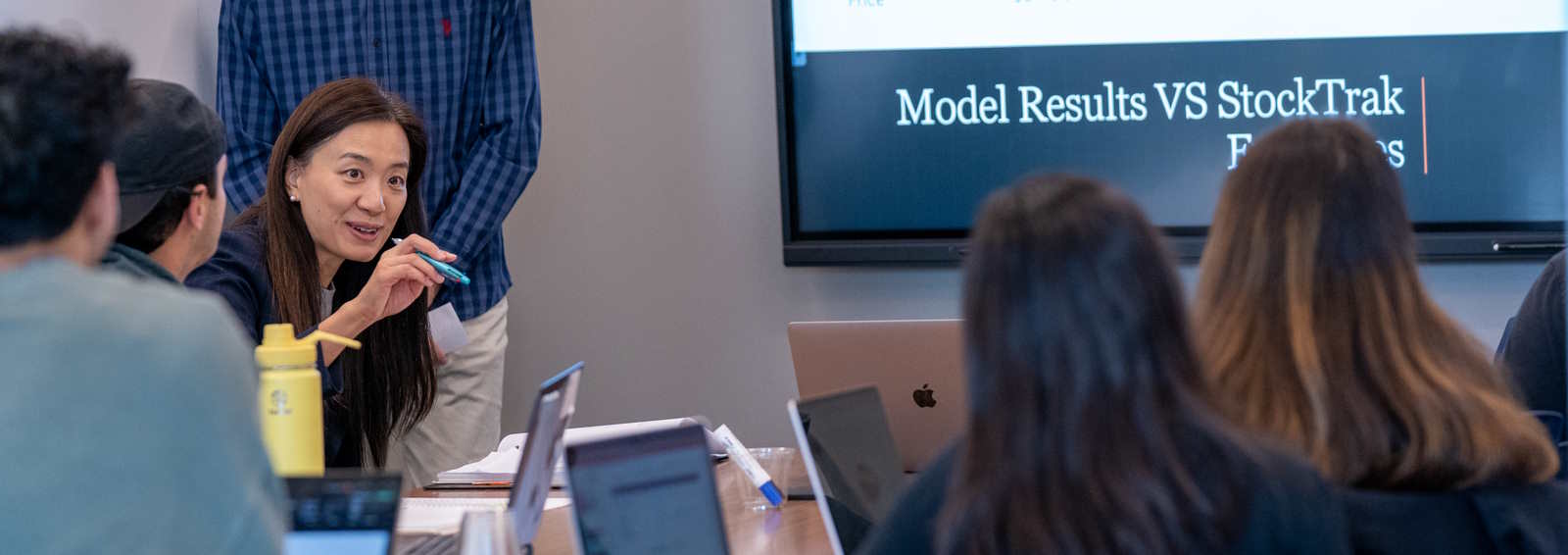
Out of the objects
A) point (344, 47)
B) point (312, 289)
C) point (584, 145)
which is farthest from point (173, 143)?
point (584, 145)

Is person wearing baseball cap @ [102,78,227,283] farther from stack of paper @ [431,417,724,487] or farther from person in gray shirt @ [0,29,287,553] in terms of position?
stack of paper @ [431,417,724,487]

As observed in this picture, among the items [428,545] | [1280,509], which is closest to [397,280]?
[428,545]

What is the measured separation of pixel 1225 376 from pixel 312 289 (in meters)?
1.84

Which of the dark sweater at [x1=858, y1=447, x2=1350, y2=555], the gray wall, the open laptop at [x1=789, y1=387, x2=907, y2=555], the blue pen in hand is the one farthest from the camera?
the gray wall

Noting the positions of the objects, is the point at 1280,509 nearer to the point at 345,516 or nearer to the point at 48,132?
the point at 345,516

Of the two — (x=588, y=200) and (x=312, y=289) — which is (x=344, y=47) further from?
(x=312, y=289)

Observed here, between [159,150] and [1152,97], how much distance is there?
260cm

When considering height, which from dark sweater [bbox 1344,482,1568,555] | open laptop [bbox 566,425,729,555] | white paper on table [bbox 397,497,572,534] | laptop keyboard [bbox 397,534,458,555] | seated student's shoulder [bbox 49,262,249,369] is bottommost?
white paper on table [bbox 397,497,572,534]

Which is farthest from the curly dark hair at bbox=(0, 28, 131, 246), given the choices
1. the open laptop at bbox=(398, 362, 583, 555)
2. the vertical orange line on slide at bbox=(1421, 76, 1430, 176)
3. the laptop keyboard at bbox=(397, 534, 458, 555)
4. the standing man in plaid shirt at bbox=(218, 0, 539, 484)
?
the vertical orange line on slide at bbox=(1421, 76, 1430, 176)

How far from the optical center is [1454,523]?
1376mm

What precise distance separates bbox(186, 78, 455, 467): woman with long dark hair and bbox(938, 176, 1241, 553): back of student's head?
5.72ft

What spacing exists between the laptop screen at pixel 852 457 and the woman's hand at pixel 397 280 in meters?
1.07

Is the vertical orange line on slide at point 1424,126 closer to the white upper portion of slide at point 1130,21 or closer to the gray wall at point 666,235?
the white upper portion of slide at point 1130,21

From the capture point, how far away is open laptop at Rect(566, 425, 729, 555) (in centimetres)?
136
